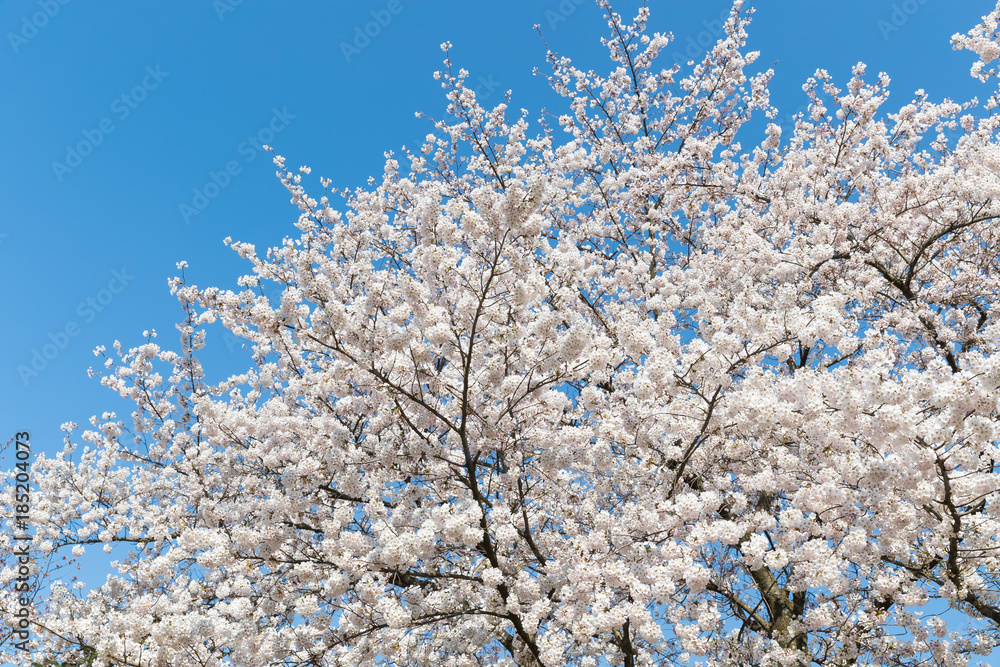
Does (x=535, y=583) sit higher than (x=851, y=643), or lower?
higher

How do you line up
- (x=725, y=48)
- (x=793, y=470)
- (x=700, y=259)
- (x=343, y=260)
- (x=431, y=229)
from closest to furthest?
(x=431, y=229)
(x=793, y=470)
(x=700, y=259)
(x=343, y=260)
(x=725, y=48)

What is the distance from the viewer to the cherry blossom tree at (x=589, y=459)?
538 centimetres

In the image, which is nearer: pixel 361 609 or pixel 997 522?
pixel 997 522

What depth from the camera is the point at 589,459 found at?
643 cm

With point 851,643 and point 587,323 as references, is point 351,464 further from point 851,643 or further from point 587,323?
point 851,643

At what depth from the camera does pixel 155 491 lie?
1044 centimetres

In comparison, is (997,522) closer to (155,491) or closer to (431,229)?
(431,229)

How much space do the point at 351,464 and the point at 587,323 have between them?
9.31 feet

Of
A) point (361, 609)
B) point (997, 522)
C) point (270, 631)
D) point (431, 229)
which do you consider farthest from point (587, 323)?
point (270, 631)

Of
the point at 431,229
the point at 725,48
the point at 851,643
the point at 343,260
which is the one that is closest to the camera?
the point at 431,229

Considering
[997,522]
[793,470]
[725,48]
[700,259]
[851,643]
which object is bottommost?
[851,643]

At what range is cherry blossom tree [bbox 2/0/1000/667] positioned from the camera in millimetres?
5379

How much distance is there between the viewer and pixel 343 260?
10.9 metres

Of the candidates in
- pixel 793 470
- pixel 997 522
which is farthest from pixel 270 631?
pixel 997 522
